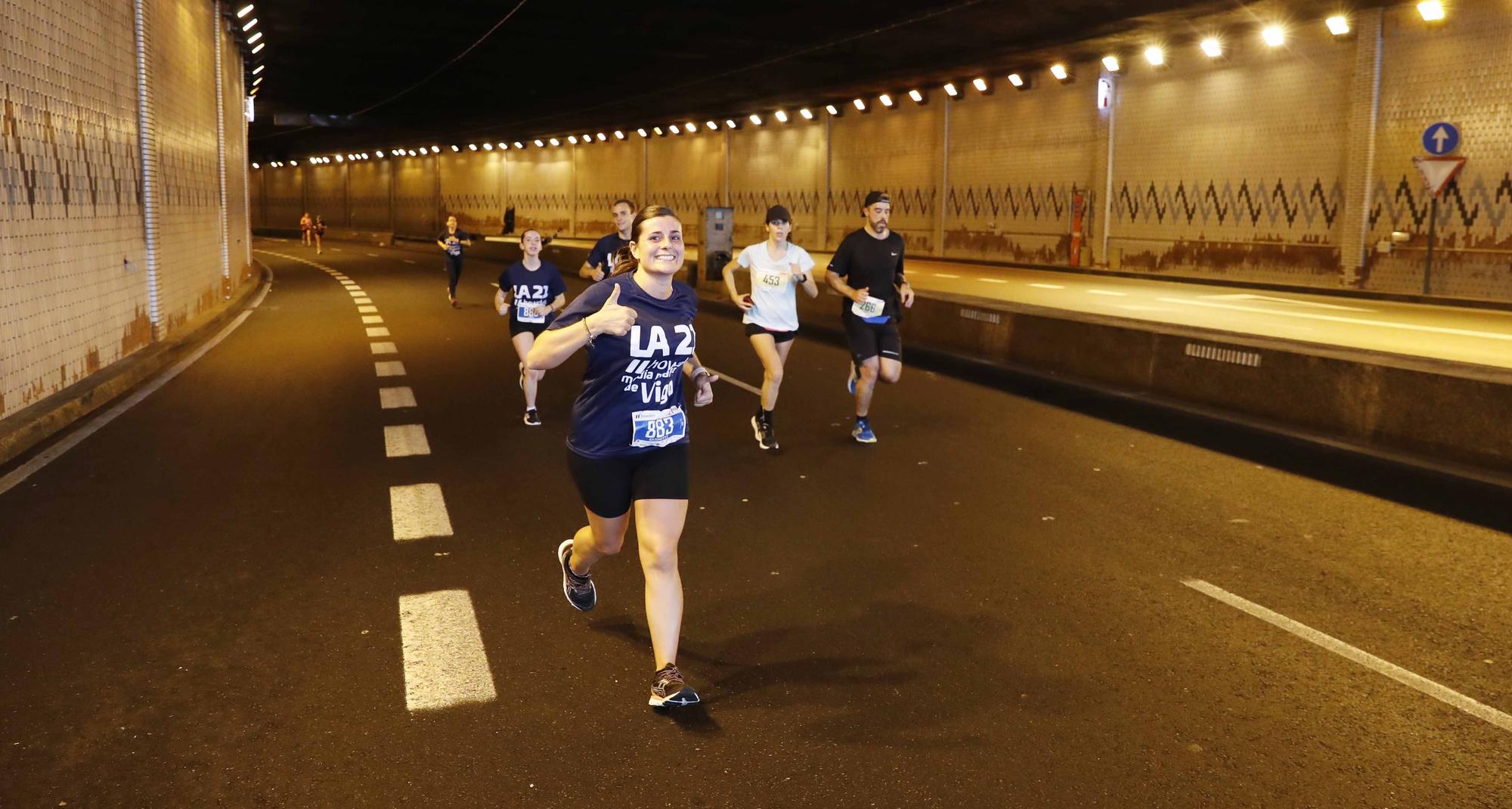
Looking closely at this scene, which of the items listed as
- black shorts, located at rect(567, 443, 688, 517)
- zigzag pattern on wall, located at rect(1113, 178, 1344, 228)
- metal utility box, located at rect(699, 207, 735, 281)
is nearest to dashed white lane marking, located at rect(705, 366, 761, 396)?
black shorts, located at rect(567, 443, 688, 517)

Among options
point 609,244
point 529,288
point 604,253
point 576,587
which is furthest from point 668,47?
point 576,587

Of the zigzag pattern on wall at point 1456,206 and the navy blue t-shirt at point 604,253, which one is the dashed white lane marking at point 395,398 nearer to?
the navy blue t-shirt at point 604,253

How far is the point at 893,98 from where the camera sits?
3934 cm

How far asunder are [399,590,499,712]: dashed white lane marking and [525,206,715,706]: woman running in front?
729 millimetres

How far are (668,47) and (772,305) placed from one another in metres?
19.7

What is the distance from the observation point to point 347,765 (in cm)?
404

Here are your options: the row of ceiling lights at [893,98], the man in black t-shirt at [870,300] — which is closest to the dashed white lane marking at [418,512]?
the man in black t-shirt at [870,300]

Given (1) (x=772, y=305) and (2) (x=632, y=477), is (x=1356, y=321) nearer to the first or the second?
(1) (x=772, y=305)

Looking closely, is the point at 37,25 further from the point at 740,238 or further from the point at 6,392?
the point at 740,238

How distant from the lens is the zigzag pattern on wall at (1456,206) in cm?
2053

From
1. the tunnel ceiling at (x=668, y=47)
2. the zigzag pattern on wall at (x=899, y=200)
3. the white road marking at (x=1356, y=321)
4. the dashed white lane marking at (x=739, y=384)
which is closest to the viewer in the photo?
the dashed white lane marking at (x=739, y=384)

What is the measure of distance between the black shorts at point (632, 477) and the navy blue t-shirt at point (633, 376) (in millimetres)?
35

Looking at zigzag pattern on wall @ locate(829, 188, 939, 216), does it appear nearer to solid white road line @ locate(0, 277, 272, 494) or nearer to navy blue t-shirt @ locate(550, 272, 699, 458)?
solid white road line @ locate(0, 277, 272, 494)

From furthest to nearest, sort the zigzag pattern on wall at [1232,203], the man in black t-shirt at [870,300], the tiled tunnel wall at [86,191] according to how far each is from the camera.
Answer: the zigzag pattern on wall at [1232,203] → the tiled tunnel wall at [86,191] → the man in black t-shirt at [870,300]
